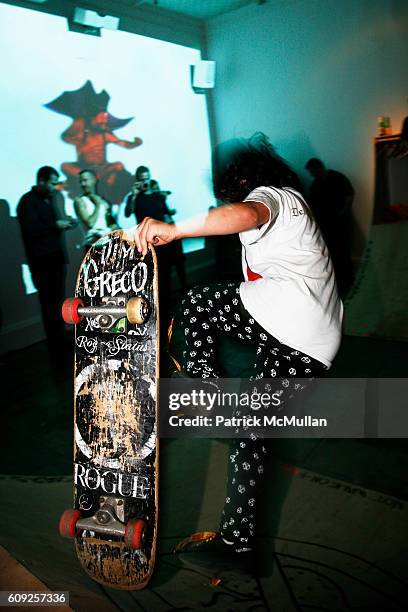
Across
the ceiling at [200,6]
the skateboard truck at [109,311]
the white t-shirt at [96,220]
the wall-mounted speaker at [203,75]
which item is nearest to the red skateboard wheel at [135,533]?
the skateboard truck at [109,311]

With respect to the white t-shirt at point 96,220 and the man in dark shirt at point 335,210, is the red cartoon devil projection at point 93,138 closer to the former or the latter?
the white t-shirt at point 96,220

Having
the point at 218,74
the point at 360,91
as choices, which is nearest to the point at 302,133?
the point at 360,91

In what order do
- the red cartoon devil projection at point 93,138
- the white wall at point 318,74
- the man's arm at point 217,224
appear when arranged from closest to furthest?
the man's arm at point 217,224, the white wall at point 318,74, the red cartoon devil projection at point 93,138

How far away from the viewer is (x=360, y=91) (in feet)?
12.0

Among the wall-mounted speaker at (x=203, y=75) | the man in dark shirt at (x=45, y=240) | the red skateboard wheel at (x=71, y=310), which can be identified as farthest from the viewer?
the wall-mounted speaker at (x=203, y=75)

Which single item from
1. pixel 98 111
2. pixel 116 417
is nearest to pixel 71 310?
pixel 116 417

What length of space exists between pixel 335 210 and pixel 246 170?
2.44 metres

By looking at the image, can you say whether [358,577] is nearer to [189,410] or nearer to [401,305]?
[189,410]

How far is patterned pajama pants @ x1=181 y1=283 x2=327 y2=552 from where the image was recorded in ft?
4.77

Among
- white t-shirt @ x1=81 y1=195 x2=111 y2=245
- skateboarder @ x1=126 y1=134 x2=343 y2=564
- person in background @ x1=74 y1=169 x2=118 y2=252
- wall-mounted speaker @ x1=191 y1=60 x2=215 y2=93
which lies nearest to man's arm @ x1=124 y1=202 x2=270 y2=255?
skateboarder @ x1=126 y1=134 x2=343 y2=564

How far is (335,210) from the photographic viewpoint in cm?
377

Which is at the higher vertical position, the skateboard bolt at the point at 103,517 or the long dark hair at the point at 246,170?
the long dark hair at the point at 246,170

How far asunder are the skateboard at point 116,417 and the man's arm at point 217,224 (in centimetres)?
21

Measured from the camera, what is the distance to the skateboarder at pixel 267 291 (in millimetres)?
1379
